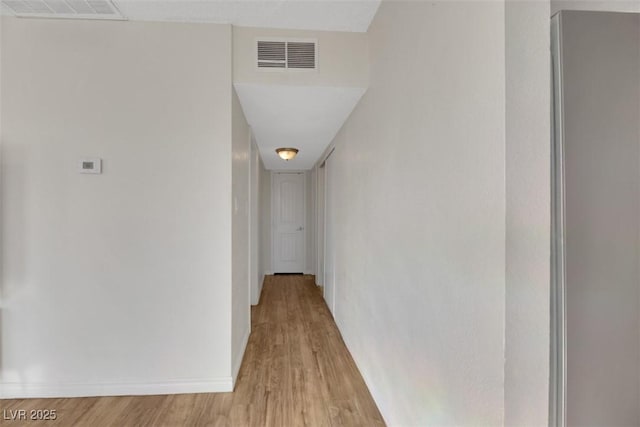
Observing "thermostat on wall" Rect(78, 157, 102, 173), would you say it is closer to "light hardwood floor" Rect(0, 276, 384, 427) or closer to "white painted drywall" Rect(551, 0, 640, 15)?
"light hardwood floor" Rect(0, 276, 384, 427)

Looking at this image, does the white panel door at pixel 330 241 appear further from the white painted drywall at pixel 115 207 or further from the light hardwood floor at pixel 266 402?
the white painted drywall at pixel 115 207

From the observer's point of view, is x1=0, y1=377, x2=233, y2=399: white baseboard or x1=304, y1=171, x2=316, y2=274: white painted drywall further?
x1=304, y1=171, x2=316, y2=274: white painted drywall

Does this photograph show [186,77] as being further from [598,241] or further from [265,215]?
[265,215]

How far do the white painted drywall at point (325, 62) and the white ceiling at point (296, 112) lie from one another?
0.04 meters

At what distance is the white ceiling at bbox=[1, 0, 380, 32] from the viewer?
1838 mm

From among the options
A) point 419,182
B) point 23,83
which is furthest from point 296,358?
point 23,83

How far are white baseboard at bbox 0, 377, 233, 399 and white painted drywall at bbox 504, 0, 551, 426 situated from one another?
1.90 m

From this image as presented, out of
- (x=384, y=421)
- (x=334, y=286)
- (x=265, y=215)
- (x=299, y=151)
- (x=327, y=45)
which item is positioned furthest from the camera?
(x=265, y=215)

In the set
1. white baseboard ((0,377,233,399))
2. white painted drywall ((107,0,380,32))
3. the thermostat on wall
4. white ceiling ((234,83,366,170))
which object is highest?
white painted drywall ((107,0,380,32))

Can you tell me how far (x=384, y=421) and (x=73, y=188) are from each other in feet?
8.08

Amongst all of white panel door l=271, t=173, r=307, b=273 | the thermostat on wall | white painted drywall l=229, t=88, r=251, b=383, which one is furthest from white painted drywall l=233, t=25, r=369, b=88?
white panel door l=271, t=173, r=307, b=273

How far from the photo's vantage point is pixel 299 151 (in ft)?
13.6

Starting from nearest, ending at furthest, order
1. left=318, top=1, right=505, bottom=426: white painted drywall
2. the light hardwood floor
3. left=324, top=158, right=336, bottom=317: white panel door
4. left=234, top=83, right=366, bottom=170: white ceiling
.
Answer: left=318, top=1, right=505, bottom=426: white painted drywall, the light hardwood floor, left=234, top=83, right=366, bottom=170: white ceiling, left=324, top=158, right=336, bottom=317: white panel door

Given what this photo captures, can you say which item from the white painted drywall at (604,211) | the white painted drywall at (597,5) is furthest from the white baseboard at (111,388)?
the white painted drywall at (597,5)
